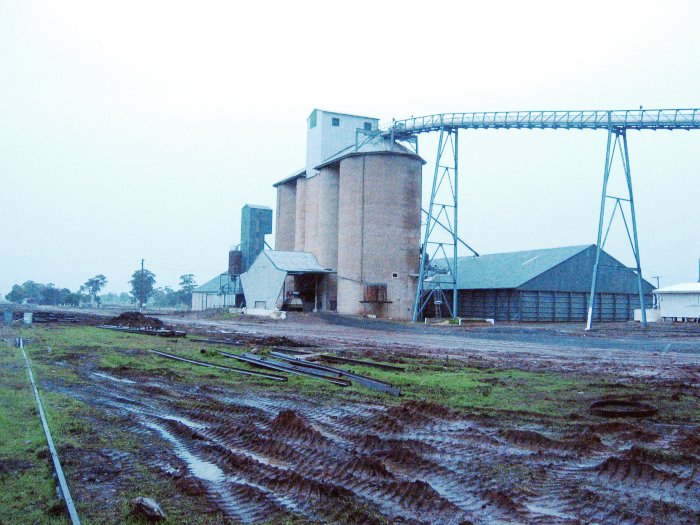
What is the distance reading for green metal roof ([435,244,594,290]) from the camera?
46781mm

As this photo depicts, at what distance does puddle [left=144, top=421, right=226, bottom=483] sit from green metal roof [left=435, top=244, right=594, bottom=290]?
39962mm

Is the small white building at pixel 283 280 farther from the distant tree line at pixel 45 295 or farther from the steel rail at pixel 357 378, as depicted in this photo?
the distant tree line at pixel 45 295

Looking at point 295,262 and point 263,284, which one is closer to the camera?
point 295,262

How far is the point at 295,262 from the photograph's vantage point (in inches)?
2031

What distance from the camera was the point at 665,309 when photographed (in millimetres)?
45969

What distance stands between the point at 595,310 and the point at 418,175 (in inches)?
681

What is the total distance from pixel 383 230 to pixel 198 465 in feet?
131

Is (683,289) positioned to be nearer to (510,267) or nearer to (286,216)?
(510,267)

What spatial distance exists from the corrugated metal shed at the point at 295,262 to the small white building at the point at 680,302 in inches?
986

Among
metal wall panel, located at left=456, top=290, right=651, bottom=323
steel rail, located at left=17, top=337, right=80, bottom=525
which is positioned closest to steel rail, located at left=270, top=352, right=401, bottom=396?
steel rail, located at left=17, top=337, right=80, bottom=525

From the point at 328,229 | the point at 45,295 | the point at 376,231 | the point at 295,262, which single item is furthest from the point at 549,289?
the point at 45,295

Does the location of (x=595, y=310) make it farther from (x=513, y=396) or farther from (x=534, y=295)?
(x=513, y=396)

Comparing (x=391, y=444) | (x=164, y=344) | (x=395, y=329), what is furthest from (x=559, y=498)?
(x=395, y=329)

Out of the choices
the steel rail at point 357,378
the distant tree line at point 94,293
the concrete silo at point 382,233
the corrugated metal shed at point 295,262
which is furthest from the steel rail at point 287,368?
the distant tree line at point 94,293
